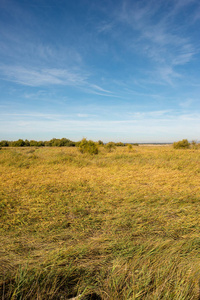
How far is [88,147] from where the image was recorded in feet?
41.6

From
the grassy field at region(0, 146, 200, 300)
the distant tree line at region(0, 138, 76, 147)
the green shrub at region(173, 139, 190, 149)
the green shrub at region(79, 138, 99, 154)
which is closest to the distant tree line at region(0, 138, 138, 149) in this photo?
the distant tree line at region(0, 138, 76, 147)

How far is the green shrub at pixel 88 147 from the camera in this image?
1251 cm

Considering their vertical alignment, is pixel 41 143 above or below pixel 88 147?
above

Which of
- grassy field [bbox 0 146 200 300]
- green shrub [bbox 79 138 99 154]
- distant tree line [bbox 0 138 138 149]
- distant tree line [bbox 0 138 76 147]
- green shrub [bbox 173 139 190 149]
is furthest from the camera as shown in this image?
distant tree line [bbox 0 138 76 147]

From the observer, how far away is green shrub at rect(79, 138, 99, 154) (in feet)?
41.0

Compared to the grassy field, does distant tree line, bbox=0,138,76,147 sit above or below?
above

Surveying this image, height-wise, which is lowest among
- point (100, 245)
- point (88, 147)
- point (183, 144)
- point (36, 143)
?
point (100, 245)

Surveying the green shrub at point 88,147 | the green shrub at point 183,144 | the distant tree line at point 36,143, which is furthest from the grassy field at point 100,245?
the distant tree line at point 36,143

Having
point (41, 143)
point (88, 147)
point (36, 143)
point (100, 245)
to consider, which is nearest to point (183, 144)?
point (88, 147)

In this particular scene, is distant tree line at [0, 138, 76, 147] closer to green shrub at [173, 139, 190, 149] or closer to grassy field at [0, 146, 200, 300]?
green shrub at [173, 139, 190, 149]

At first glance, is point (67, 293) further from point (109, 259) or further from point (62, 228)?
point (62, 228)

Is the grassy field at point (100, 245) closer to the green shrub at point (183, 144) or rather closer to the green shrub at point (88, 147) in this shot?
the green shrub at point (88, 147)

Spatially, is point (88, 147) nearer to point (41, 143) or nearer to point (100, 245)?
point (100, 245)

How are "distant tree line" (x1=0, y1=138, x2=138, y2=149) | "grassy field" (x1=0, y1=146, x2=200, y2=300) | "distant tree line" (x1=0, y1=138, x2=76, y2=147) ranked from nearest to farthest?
"grassy field" (x1=0, y1=146, x2=200, y2=300), "distant tree line" (x1=0, y1=138, x2=138, y2=149), "distant tree line" (x1=0, y1=138, x2=76, y2=147)
